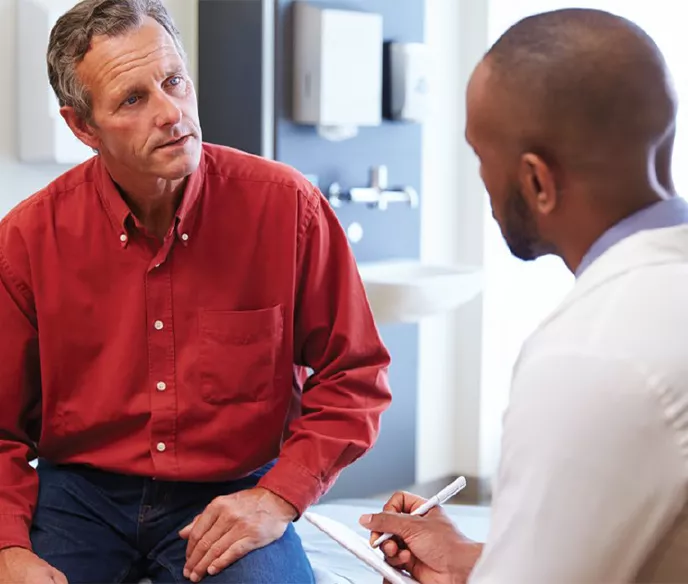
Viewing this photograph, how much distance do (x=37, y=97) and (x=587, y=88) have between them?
1.69 meters

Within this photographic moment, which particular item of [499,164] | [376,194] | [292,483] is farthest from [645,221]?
[376,194]

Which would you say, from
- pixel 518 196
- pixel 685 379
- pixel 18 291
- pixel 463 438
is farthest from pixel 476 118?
pixel 463 438

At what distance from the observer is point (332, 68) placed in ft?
9.44

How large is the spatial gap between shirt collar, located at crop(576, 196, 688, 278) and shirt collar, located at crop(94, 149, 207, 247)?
2.62 ft

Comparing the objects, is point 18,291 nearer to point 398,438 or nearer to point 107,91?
point 107,91

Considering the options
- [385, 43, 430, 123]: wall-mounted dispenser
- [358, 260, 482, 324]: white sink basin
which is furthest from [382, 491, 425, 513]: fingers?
[385, 43, 430, 123]: wall-mounted dispenser

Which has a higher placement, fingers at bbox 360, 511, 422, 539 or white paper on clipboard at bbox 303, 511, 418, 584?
fingers at bbox 360, 511, 422, 539

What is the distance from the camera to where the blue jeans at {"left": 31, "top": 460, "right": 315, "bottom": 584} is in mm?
1575

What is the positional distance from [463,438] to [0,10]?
2.03m

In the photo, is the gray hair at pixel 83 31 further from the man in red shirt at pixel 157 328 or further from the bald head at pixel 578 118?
the bald head at pixel 578 118

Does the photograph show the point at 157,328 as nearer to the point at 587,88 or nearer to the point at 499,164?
the point at 499,164

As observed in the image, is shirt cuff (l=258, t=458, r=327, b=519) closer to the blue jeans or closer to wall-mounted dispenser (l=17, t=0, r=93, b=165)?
the blue jeans

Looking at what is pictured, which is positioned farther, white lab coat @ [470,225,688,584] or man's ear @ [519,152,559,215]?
man's ear @ [519,152,559,215]

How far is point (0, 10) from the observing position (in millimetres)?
2352
